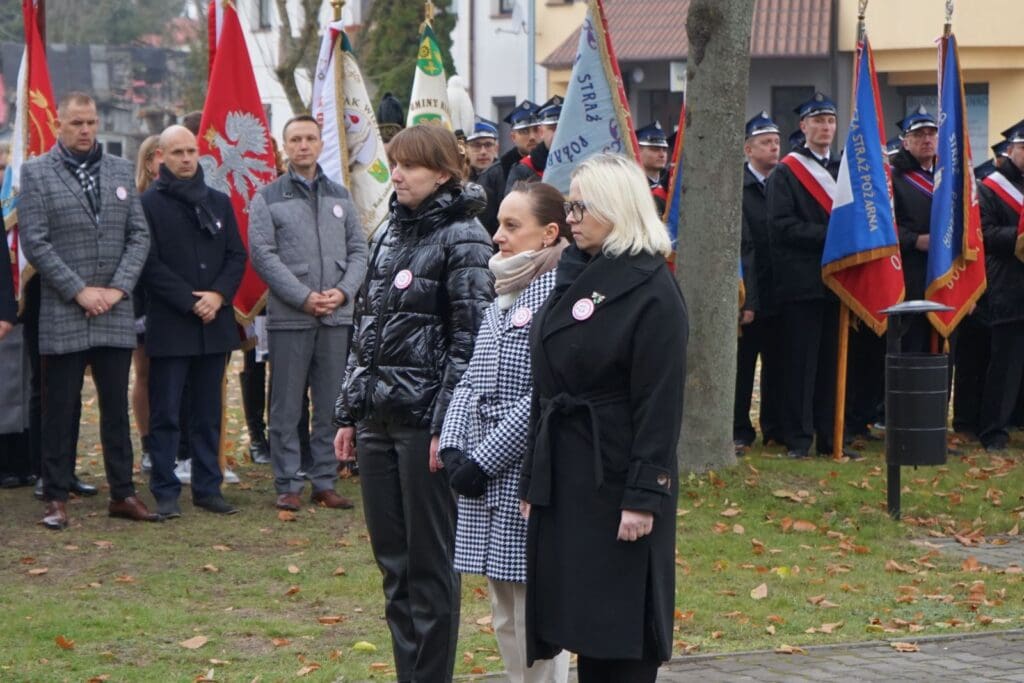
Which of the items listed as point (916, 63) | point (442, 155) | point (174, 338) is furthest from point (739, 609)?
point (916, 63)

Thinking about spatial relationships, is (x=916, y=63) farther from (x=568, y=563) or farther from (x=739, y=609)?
(x=568, y=563)

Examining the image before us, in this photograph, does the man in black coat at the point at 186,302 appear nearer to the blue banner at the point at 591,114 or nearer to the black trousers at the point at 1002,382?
the blue banner at the point at 591,114

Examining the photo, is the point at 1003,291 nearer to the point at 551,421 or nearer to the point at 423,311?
the point at 423,311

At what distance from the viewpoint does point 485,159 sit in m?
14.4

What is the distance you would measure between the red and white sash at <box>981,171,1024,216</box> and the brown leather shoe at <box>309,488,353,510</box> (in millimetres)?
6188

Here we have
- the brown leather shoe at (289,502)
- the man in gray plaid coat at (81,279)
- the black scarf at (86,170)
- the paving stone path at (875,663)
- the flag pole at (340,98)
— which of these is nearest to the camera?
the paving stone path at (875,663)

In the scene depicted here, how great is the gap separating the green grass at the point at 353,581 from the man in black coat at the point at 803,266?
2.96 feet

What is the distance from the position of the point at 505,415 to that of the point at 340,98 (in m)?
7.12

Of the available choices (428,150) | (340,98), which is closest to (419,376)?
(428,150)

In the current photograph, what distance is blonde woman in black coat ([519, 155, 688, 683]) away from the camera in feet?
18.1

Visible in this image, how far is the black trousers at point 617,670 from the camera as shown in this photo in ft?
18.6

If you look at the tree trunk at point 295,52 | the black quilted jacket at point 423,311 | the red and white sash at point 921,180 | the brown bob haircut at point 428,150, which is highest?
the tree trunk at point 295,52

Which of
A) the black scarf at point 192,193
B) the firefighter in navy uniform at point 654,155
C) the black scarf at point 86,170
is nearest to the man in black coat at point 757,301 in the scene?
the firefighter in navy uniform at point 654,155

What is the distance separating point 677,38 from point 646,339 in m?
34.8
